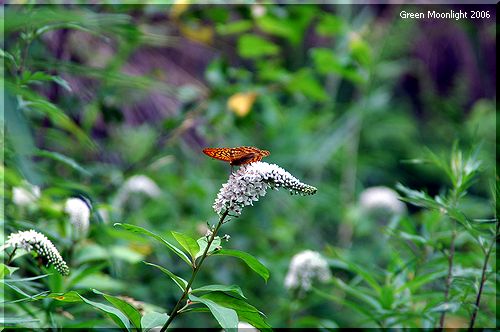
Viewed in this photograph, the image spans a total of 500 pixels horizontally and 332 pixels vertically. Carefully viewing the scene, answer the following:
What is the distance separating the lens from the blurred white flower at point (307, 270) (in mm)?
2053

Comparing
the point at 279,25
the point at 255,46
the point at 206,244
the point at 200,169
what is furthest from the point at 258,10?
the point at 206,244

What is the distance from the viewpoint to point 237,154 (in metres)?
1.14

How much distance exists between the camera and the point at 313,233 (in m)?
3.56

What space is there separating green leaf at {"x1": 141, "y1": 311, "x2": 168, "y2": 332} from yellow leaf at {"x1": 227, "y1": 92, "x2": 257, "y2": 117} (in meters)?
1.48

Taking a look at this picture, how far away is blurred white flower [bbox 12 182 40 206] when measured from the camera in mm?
1739

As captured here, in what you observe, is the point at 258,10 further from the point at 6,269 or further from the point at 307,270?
the point at 6,269

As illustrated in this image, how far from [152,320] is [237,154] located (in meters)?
0.35

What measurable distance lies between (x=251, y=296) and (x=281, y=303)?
181 millimetres

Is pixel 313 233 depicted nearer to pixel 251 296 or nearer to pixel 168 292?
pixel 251 296

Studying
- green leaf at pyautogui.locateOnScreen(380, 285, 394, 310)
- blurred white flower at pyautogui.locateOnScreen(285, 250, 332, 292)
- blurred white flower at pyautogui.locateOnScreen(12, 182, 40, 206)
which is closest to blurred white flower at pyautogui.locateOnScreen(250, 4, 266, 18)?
blurred white flower at pyautogui.locateOnScreen(285, 250, 332, 292)

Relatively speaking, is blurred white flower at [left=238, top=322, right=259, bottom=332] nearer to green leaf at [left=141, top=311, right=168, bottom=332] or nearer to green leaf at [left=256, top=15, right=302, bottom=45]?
green leaf at [left=141, top=311, right=168, bottom=332]

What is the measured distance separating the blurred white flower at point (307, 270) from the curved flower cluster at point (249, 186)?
973mm

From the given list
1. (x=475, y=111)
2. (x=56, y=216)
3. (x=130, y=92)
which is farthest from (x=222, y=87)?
(x=475, y=111)

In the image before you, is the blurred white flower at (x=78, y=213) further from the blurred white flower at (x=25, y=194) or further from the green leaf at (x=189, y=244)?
the green leaf at (x=189, y=244)
